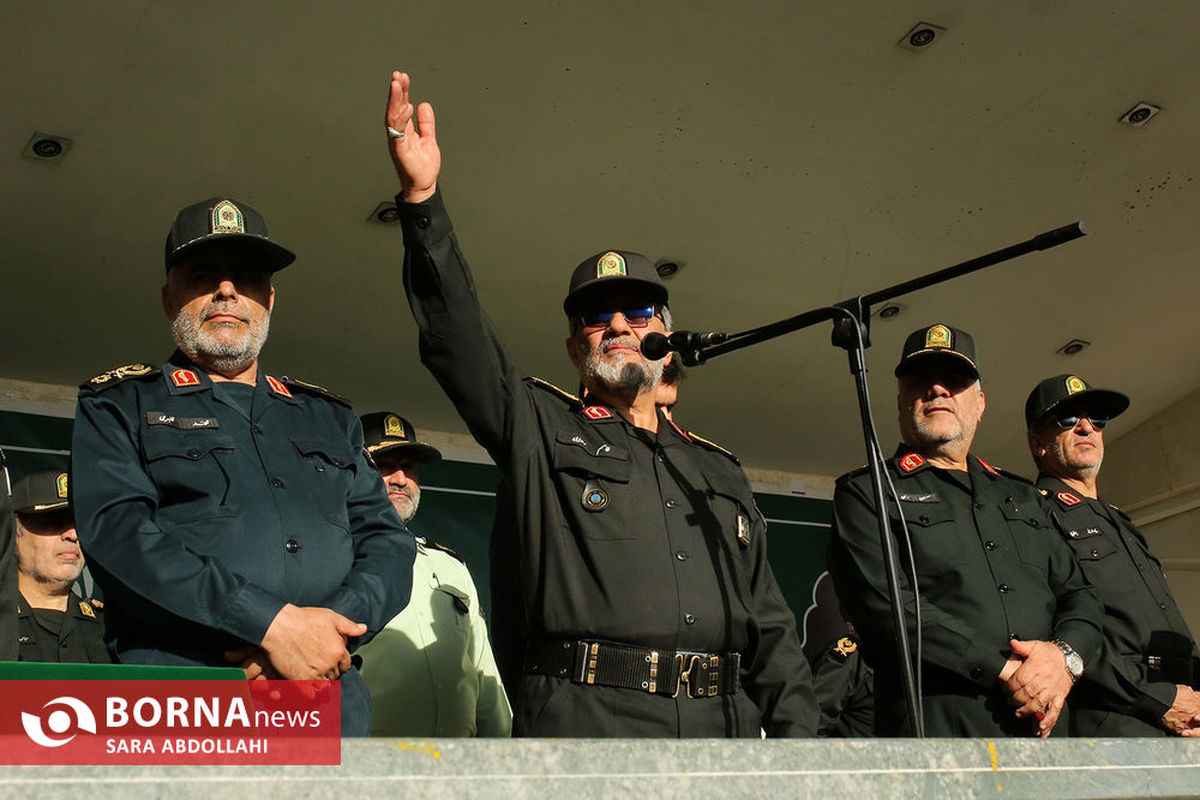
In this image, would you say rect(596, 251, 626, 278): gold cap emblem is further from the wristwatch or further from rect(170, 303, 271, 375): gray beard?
the wristwatch

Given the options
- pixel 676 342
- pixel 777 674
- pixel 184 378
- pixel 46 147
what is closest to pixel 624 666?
pixel 777 674

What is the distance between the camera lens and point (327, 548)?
2.11m

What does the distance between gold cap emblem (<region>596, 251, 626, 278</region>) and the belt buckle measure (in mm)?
825

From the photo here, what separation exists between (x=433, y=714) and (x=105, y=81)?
2019 millimetres

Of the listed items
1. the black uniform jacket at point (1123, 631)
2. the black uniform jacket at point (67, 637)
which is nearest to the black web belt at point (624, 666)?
the black uniform jacket at point (1123, 631)

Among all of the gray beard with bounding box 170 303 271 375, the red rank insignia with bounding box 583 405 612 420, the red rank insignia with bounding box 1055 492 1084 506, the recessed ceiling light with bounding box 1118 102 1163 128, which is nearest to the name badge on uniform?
the gray beard with bounding box 170 303 271 375

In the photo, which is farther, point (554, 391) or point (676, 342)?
point (554, 391)

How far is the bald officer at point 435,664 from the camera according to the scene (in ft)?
10.5

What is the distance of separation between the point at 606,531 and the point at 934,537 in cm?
94

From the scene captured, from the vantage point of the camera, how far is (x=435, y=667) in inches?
131

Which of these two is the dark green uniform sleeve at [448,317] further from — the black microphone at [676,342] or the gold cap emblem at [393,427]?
the gold cap emblem at [393,427]

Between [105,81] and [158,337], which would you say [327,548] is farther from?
[158,337]

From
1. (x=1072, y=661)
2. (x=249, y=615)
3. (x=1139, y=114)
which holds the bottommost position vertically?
(x=1072, y=661)

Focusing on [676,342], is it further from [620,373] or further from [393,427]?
[393,427]
